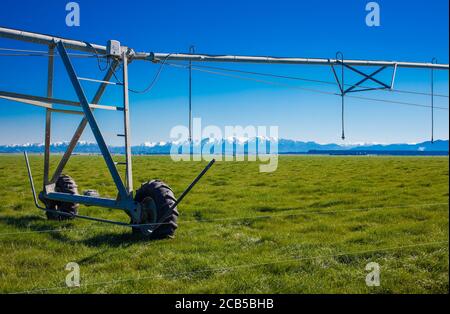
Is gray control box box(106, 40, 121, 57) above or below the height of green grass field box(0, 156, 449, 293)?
above

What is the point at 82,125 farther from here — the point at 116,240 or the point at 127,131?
the point at 116,240

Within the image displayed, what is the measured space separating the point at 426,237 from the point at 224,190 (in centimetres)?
1015

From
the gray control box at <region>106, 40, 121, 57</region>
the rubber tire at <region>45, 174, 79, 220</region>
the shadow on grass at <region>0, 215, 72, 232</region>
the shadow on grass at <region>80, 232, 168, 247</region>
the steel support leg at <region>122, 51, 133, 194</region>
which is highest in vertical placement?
the gray control box at <region>106, 40, 121, 57</region>

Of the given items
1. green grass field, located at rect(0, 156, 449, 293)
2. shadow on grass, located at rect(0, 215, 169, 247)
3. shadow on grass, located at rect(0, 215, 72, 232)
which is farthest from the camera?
shadow on grass, located at rect(0, 215, 72, 232)

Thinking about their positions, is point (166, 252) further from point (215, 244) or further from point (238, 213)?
point (238, 213)

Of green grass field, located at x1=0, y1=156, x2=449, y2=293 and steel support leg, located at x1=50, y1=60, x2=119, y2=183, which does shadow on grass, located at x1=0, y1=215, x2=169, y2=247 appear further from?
steel support leg, located at x1=50, y1=60, x2=119, y2=183

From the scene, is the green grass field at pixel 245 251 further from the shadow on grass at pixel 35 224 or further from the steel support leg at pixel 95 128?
the steel support leg at pixel 95 128

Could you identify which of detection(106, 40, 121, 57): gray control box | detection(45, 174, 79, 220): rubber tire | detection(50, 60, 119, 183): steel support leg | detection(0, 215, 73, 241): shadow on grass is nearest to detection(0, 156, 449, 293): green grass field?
detection(0, 215, 73, 241): shadow on grass

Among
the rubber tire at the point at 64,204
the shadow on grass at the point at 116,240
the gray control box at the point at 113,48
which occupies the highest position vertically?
the gray control box at the point at 113,48

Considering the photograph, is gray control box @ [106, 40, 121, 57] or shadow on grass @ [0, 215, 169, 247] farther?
gray control box @ [106, 40, 121, 57]

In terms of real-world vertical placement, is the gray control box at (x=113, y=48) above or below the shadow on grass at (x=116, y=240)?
above

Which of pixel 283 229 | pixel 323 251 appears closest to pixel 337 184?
pixel 283 229

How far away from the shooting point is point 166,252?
7.23 metres

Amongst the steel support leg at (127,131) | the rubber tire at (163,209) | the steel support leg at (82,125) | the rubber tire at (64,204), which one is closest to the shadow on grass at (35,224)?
the rubber tire at (64,204)
